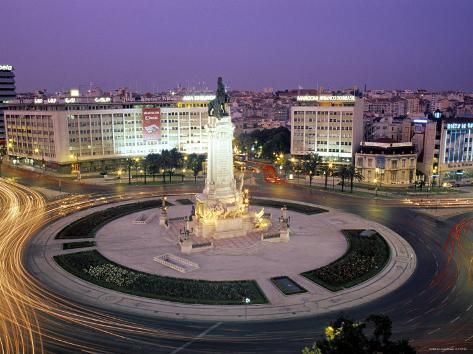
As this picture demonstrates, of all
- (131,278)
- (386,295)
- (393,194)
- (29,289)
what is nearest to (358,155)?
(393,194)

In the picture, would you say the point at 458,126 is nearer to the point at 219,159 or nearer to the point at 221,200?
the point at 219,159

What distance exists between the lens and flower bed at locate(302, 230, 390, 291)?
61963 millimetres

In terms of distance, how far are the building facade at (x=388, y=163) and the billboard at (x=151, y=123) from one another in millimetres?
75727

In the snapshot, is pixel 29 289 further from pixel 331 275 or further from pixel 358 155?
pixel 358 155

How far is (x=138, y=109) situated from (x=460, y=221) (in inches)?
4861

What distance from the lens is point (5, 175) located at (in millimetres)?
150500

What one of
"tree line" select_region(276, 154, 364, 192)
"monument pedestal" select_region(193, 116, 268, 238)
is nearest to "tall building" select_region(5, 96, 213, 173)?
"tree line" select_region(276, 154, 364, 192)

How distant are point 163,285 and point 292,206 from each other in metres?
52.4

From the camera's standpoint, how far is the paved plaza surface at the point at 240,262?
53.8 meters

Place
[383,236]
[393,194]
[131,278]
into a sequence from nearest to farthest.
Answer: [131,278] → [383,236] → [393,194]

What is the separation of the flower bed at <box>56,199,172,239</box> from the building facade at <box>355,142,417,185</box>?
6913 centimetres

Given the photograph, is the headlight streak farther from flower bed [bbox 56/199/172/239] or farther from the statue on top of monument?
the statue on top of monument

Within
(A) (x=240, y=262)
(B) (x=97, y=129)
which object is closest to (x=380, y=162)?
(A) (x=240, y=262)

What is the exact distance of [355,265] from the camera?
67.7 metres
